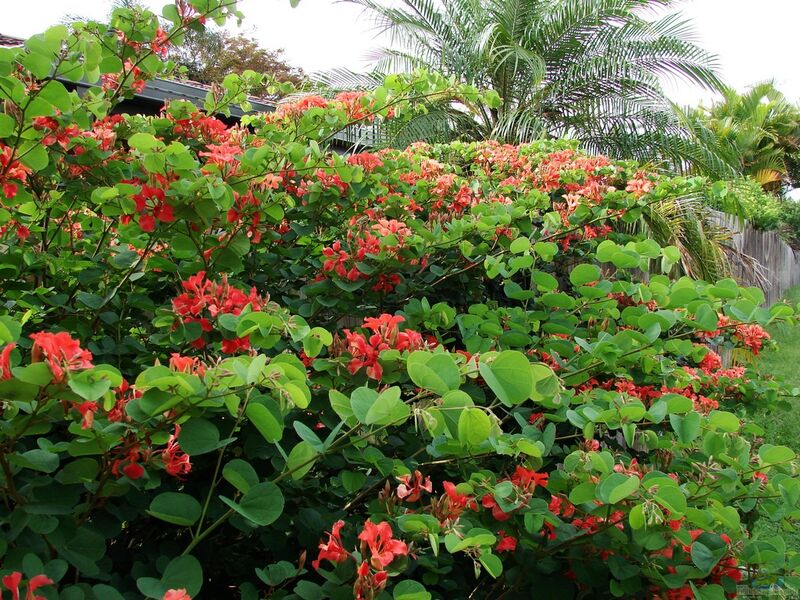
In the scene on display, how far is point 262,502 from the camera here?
0.89m

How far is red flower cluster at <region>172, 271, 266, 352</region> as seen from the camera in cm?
120

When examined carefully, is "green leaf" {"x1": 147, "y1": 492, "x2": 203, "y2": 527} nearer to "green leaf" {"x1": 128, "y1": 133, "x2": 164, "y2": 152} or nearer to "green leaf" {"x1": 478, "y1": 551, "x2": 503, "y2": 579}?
"green leaf" {"x1": 478, "y1": 551, "x2": 503, "y2": 579}

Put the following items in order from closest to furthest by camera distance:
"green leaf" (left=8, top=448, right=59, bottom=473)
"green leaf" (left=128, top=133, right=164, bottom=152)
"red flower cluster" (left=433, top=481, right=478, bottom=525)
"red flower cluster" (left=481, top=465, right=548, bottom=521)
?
"green leaf" (left=8, top=448, right=59, bottom=473), "red flower cluster" (left=433, top=481, right=478, bottom=525), "red flower cluster" (left=481, top=465, right=548, bottom=521), "green leaf" (left=128, top=133, right=164, bottom=152)

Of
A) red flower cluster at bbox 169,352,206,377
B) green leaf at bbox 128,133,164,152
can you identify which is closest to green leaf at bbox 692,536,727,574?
red flower cluster at bbox 169,352,206,377

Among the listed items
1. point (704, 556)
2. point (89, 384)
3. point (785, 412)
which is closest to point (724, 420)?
point (704, 556)

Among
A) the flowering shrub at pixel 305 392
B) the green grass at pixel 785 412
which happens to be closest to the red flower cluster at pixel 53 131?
the flowering shrub at pixel 305 392

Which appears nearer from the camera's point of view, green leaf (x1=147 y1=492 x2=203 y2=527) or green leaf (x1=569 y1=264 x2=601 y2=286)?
green leaf (x1=147 y1=492 x2=203 y2=527)

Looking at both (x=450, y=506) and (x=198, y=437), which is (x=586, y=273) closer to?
(x=450, y=506)

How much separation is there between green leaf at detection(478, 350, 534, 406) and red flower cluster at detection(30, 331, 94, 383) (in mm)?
480

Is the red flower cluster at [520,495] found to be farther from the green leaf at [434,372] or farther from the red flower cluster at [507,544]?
A: the green leaf at [434,372]

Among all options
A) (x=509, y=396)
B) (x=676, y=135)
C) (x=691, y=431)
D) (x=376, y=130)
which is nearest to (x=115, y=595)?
(x=509, y=396)

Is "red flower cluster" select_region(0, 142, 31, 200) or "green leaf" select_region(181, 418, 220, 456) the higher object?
"red flower cluster" select_region(0, 142, 31, 200)

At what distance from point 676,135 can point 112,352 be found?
9.08 metres

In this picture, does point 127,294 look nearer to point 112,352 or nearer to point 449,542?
point 112,352
